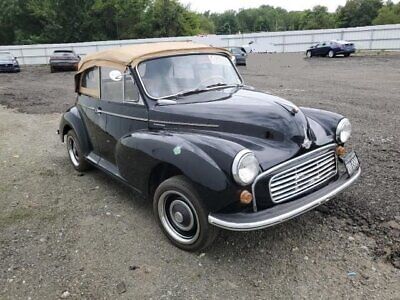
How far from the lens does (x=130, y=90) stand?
14.2 feet

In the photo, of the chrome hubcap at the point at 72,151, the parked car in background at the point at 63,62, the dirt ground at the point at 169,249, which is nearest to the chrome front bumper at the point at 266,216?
the dirt ground at the point at 169,249

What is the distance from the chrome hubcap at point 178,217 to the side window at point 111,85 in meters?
1.49

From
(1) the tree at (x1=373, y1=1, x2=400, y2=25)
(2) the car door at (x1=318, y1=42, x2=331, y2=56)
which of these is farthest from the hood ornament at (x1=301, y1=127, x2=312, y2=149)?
(1) the tree at (x1=373, y1=1, x2=400, y2=25)

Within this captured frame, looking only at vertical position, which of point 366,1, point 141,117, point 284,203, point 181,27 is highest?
point 366,1

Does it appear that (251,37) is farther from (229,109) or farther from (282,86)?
(229,109)

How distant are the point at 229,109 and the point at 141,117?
1019 mm

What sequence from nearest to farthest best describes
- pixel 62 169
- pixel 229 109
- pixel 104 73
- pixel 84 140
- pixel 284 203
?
pixel 284 203 → pixel 229 109 → pixel 104 73 → pixel 84 140 → pixel 62 169

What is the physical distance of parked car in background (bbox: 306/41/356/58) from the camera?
27.9 meters

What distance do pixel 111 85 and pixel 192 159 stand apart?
201 cm

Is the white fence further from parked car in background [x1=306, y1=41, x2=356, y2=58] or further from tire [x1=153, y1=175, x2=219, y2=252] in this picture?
tire [x1=153, y1=175, x2=219, y2=252]

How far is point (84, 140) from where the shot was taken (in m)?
5.40

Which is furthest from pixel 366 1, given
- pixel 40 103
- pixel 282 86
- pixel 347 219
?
pixel 347 219

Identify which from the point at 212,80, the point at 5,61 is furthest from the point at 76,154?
the point at 5,61

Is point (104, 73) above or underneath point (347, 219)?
above
